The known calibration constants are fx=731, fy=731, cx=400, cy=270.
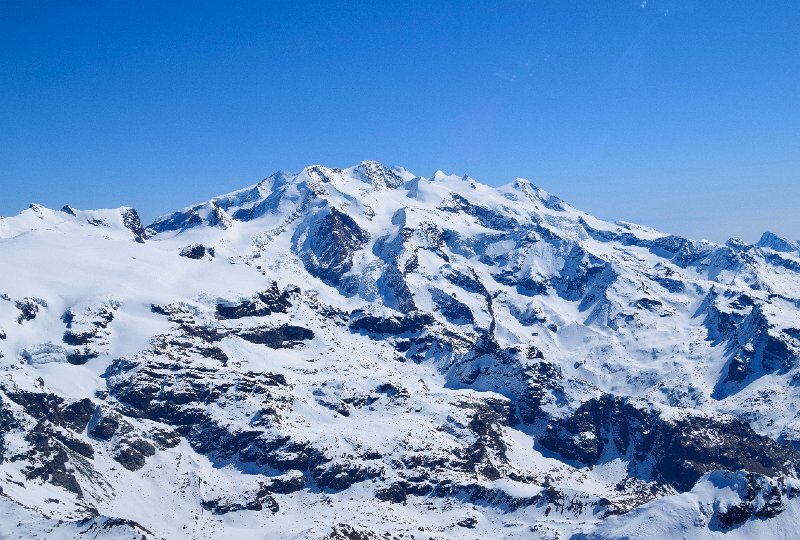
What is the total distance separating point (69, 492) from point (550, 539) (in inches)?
5036

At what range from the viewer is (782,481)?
16888cm

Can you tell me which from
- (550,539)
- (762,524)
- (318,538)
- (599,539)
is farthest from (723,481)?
(318,538)

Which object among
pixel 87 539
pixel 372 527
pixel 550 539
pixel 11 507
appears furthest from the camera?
pixel 372 527

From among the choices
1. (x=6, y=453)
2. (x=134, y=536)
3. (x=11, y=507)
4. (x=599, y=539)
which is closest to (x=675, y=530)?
(x=599, y=539)

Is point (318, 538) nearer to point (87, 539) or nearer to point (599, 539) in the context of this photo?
point (87, 539)

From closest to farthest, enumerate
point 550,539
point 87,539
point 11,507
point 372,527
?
point 87,539, point 11,507, point 550,539, point 372,527

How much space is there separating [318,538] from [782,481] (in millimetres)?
108343

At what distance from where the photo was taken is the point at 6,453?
199000mm

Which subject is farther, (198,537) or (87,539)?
(198,537)

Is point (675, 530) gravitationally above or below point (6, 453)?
below

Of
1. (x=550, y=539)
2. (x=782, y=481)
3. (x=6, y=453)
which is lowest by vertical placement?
(x=550, y=539)

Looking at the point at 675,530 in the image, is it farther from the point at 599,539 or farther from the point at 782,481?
the point at 782,481

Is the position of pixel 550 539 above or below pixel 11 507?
below

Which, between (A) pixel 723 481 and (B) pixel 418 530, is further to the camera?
(B) pixel 418 530
